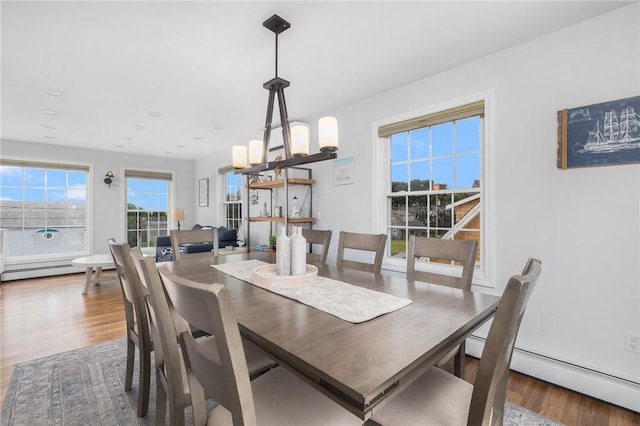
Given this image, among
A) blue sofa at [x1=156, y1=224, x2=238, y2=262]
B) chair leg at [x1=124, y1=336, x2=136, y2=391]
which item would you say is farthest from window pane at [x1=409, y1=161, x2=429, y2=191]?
blue sofa at [x1=156, y1=224, x2=238, y2=262]

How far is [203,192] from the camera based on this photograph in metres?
6.86

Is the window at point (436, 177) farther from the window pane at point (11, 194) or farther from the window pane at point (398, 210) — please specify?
the window pane at point (11, 194)

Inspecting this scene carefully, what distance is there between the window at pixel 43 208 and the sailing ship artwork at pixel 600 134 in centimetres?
741

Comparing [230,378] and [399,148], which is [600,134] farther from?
[230,378]

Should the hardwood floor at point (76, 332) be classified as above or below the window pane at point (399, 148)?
below

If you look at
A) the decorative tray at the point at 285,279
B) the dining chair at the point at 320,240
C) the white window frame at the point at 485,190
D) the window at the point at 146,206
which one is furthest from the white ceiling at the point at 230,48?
the window at the point at 146,206

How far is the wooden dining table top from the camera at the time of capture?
75 cm

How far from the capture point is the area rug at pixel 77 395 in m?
1.76

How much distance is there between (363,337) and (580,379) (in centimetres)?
205

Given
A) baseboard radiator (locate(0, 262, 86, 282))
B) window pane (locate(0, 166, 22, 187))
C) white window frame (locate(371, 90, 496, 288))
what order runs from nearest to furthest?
white window frame (locate(371, 90, 496, 288)) → baseboard radiator (locate(0, 262, 86, 282)) → window pane (locate(0, 166, 22, 187))

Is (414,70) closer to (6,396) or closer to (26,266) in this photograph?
(6,396)

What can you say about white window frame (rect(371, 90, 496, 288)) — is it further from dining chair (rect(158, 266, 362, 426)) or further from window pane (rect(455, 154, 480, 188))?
dining chair (rect(158, 266, 362, 426))

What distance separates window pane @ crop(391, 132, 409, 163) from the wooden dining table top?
1933 mm

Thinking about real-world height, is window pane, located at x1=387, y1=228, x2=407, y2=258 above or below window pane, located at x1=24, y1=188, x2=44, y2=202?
below
